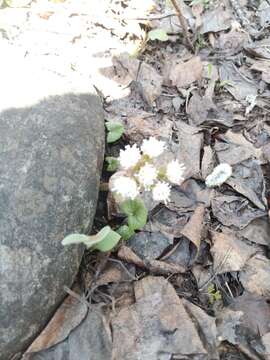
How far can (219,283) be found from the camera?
252 cm

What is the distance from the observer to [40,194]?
2.29 m

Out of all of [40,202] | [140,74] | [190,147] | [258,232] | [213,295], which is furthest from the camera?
[140,74]

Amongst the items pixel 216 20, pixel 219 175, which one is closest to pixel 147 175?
pixel 219 175

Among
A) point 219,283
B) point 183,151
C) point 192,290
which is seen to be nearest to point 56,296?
point 192,290

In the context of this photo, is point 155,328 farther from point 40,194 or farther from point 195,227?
point 40,194

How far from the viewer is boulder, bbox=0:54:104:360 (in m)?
2.13

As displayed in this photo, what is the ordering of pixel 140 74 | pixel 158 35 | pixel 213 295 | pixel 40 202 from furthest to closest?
1. pixel 158 35
2. pixel 140 74
3. pixel 213 295
4. pixel 40 202

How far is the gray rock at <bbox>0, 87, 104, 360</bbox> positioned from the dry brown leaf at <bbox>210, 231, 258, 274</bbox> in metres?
0.72

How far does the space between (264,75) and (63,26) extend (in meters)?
1.63

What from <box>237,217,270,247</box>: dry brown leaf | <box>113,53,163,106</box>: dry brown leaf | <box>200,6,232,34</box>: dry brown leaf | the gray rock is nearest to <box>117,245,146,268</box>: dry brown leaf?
the gray rock

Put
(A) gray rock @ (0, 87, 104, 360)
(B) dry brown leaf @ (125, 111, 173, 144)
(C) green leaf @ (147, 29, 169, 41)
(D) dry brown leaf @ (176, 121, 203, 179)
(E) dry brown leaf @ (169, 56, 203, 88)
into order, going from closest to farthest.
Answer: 1. (A) gray rock @ (0, 87, 104, 360)
2. (D) dry brown leaf @ (176, 121, 203, 179)
3. (B) dry brown leaf @ (125, 111, 173, 144)
4. (E) dry brown leaf @ (169, 56, 203, 88)
5. (C) green leaf @ (147, 29, 169, 41)

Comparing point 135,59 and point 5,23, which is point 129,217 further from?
point 5,23

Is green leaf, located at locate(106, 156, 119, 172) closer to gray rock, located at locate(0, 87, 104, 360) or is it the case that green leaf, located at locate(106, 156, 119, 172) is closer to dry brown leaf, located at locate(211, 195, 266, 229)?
gray rock, located at locate(0, 87, 104, 360)

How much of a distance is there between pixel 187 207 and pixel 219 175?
0.93 ft
